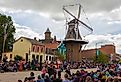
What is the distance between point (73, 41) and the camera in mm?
71500

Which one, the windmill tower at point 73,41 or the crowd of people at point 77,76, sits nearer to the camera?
the crowd of people at point 77,76

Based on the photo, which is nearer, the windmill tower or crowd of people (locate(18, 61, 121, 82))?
crowd of people (locate(18, 61, 121, 82))

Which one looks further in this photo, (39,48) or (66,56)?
(39,48)

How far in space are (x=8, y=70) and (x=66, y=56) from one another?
38888 mm

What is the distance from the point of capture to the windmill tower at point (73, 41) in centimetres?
6912

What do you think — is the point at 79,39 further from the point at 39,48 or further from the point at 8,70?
the point at 8,70

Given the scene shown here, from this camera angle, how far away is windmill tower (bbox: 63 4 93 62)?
6912 centimetres

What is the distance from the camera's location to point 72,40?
234ft

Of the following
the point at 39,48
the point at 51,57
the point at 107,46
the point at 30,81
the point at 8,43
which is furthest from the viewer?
the point at 107,46

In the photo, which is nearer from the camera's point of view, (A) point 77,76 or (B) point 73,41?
(A) point 77,76

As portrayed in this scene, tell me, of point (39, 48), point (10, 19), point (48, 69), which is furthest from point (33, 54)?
point (48, 69)

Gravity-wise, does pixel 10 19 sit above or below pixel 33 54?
above

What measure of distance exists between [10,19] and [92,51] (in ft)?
172

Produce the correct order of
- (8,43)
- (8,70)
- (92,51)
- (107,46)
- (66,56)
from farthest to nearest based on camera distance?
(107,46) < (92,51) < (8,43) < (66,56) < (8,70)
